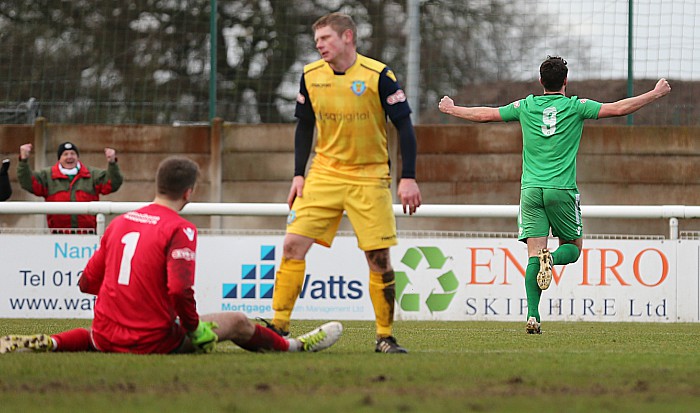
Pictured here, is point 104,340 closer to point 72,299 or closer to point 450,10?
point 72,299

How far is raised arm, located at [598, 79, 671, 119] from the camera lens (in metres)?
8.69

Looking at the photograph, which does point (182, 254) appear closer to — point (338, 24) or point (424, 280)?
point (338, 24)

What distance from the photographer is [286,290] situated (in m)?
6.94

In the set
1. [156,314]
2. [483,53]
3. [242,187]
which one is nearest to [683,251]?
[483,53]

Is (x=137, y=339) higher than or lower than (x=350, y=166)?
lower

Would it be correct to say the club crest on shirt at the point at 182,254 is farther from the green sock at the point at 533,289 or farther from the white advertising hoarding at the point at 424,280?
the white advertising hoarding at the point at 424,280

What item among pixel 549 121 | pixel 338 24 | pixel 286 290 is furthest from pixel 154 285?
pixel 549 121

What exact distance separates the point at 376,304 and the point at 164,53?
9198mm

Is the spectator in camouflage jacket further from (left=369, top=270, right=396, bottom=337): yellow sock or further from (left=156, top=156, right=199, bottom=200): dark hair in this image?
(left=156, top=156, right=199, bottom=200): dark hair

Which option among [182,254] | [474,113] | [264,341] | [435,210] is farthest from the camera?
[435,210]

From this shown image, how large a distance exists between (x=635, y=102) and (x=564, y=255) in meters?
1.28

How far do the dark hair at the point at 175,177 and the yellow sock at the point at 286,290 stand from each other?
96 centimetres

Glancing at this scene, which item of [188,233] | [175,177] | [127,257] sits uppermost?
[175,177]

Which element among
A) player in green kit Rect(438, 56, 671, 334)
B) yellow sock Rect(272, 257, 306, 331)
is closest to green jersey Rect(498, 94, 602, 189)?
player in green kit Rect(438, 56, 671, 334)
